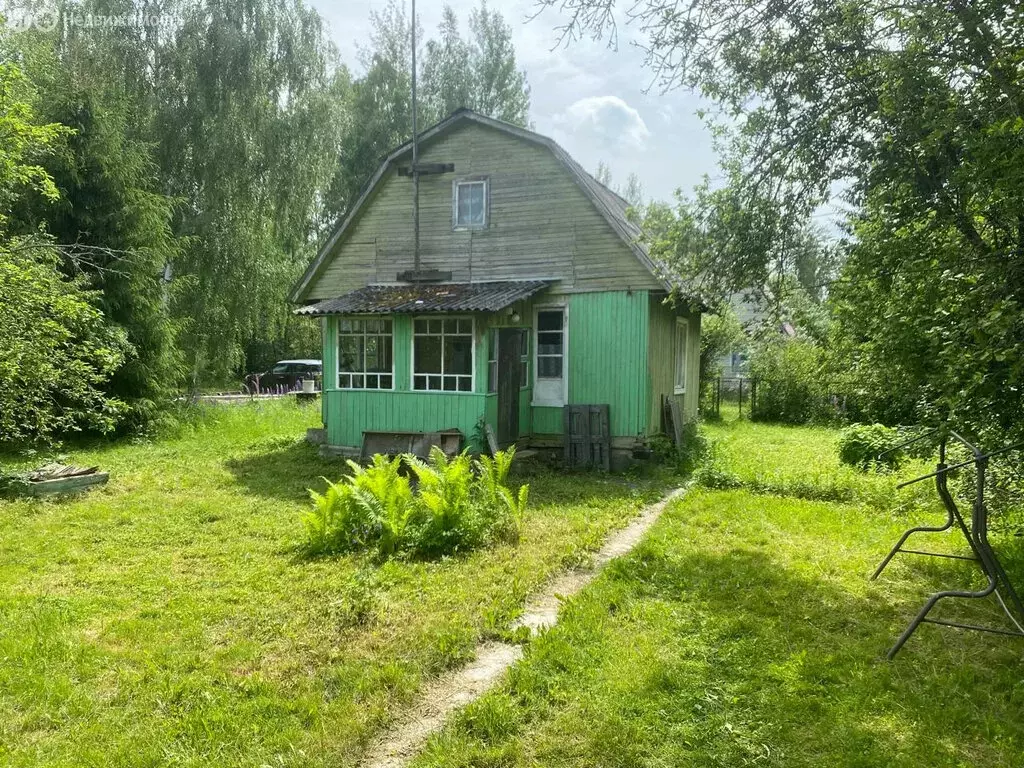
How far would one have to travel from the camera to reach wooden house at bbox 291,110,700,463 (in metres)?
11.5

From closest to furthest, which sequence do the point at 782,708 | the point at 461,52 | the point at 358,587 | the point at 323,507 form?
the point at 782,708 < the point at 358,587 < the point at 323,507 < the point at 461,52

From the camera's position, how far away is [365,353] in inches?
483

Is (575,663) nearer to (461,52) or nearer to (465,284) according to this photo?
(465,284)

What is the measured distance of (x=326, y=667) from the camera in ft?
14.1

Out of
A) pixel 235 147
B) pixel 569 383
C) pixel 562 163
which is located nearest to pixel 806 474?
pixel 569 383

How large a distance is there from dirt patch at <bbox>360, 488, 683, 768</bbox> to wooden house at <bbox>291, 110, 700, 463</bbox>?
5.34 metres

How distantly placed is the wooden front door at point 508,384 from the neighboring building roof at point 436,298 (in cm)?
81

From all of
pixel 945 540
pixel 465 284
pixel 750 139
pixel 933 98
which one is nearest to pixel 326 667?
pixel 933 98

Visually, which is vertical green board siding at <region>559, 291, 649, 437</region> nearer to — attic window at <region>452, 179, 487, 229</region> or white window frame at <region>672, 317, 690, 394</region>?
white window frame at <region>672, 317, 690, 394</region>

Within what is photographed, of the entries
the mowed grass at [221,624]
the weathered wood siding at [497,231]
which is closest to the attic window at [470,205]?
the weathered wood siding at [497,231]

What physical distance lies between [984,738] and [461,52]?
31.1 m

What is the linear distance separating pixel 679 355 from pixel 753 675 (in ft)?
35.2

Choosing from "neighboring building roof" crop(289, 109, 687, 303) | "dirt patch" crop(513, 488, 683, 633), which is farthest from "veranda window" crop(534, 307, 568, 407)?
"dirt patch" crop(513, 488, 683, 633)

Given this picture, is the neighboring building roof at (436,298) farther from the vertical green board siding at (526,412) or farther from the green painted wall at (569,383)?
the vertical green board siding at (526,412)
